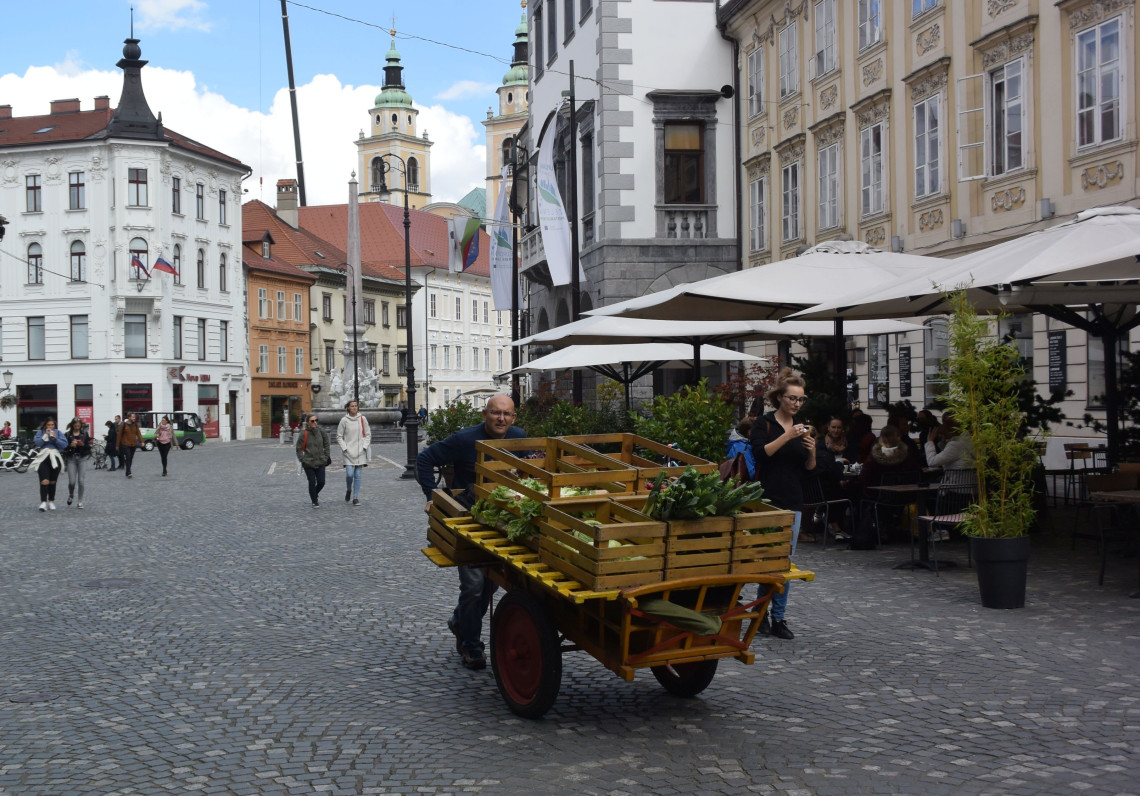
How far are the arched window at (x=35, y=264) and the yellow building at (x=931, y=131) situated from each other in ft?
131

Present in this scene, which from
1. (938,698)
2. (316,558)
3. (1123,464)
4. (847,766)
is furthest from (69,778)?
(1123,464)

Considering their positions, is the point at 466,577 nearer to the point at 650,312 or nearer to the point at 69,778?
the point at 69,778

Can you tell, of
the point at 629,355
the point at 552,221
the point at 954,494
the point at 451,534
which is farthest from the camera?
the point at 552,221

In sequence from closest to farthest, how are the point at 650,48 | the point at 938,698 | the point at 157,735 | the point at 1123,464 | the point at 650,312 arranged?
1. the point at 157,735
2. the point at 938,698
3. the point at 1123,464
4. the point at 650,312
5. the point at 650,48

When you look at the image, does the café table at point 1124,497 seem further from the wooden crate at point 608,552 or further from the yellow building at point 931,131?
the yellow building at point 931,131

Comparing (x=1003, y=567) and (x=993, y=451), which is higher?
(x=993, y=451)

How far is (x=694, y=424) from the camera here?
14.0 metres

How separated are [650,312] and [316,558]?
482 centimetres

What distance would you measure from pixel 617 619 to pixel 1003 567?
13.7ft

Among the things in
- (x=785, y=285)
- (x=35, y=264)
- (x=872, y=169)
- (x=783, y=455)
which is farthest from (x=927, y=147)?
(x=35, y=264)

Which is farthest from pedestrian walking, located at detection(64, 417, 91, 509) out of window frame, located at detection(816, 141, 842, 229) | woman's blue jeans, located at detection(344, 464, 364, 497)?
window frame, located at detection(816, 141, 842, 229)

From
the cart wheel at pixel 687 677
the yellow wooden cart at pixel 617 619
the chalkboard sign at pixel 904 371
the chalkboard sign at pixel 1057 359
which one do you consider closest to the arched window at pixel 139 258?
the chalkboard sign at pixel 904 371

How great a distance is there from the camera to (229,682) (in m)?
7.36

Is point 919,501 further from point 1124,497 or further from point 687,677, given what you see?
point 687,677
